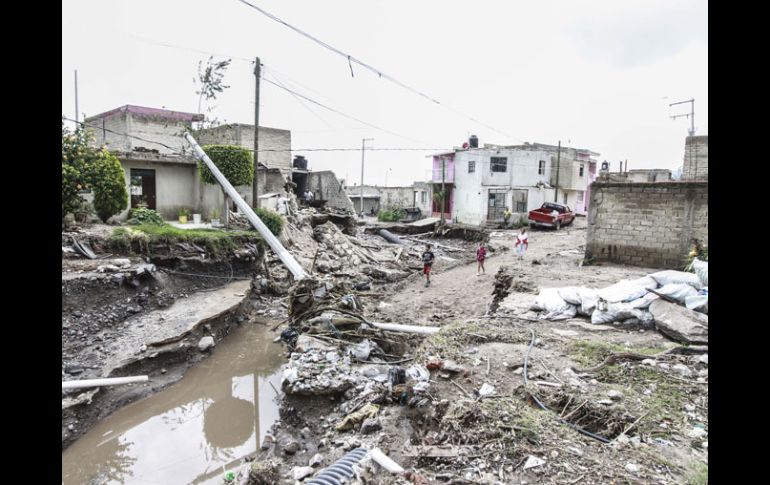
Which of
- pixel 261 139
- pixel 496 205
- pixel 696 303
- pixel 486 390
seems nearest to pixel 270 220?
pixel 261 139

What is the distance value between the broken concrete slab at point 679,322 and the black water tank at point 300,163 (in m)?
23.6

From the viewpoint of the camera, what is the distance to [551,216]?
25203mm

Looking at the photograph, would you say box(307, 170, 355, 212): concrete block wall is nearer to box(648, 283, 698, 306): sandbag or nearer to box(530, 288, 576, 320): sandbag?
box(530, 288, 576, 320): sandbag

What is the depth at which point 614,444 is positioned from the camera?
3846 mm

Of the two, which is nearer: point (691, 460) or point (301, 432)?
point (691, 460)

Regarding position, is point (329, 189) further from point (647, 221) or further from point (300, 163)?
point (647, 221)

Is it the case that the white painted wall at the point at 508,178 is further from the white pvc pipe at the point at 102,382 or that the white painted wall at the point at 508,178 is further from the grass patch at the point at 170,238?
the white pvc pipe at the point at 102,382

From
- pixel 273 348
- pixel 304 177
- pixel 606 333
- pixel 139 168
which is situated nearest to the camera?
pixel 606 333

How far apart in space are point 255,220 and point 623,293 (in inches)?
428

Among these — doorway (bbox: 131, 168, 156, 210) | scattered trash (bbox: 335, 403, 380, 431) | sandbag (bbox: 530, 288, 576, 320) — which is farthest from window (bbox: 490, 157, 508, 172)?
scattered trash (bbox: 335, 403, 380, 431)

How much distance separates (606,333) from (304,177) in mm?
23651

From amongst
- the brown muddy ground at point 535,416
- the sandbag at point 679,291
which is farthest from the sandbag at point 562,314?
the sandbag at point 679,291
